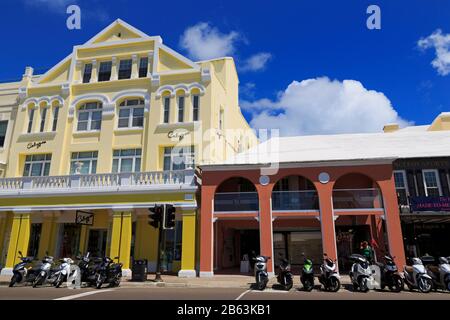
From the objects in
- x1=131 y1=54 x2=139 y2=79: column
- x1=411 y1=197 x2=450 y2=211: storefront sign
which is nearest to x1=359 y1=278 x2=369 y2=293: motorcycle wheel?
x1=411 y1=197 x2=450 y2=211: storefront sign

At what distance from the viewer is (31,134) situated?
77.9ft

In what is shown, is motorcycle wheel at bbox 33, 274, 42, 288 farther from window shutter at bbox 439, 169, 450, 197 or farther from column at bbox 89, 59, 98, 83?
window shutter at bbox 439, 169, 450, 197

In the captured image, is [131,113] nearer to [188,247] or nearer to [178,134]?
[178,134]

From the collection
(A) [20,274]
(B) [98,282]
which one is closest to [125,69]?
(A) [20,274]

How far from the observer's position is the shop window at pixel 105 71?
962 inches

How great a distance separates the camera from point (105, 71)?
80.8 feet

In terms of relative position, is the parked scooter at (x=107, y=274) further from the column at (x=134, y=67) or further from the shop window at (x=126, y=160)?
the column at (x=134, y=67)

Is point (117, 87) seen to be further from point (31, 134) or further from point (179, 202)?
point (179, 202)

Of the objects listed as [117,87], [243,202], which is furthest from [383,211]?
[117,87]

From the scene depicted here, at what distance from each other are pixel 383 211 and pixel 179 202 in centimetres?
1061

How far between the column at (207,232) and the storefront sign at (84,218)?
274 inches

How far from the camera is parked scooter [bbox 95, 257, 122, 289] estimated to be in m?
13.3

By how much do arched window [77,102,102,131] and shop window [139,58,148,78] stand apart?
355cm

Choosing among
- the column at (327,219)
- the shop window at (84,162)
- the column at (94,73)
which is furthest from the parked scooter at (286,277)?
the column at (94,73)
